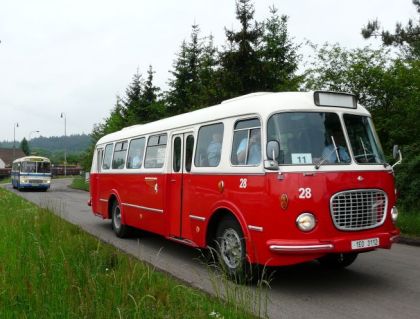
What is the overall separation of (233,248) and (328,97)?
2.47 metres

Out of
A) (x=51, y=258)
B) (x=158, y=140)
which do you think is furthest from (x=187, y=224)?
(x=51, y=258)

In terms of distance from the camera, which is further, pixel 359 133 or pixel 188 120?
pixel 188 120

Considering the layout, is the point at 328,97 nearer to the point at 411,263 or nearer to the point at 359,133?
the point at 359,133

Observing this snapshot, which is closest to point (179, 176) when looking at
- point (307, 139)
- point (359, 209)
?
point (307, 139)

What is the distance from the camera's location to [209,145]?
7.90 metres

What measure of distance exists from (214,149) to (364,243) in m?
2.65

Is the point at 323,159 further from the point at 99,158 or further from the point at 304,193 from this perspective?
the point at 99,158

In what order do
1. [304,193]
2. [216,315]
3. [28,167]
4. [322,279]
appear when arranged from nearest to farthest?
[216,315] → [304,193] → [322,279] → [28,167]

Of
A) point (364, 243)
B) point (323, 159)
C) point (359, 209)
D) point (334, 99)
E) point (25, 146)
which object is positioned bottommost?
point (364, 243)

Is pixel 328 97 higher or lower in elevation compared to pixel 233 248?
higher

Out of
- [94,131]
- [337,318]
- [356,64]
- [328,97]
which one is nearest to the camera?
[337,318]

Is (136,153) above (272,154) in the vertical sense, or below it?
above

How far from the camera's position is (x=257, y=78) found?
1920 cm

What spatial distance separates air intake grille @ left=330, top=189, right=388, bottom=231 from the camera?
6.19 metres
